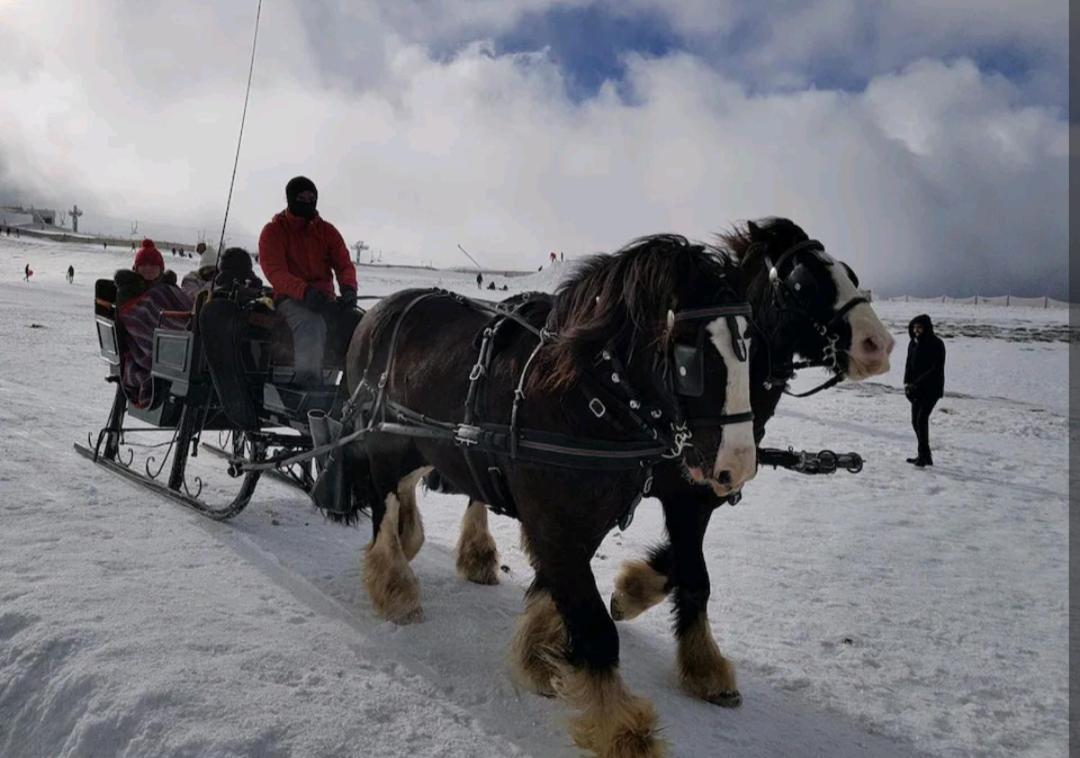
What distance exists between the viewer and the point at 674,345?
2648 mm

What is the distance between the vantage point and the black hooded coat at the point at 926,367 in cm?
948

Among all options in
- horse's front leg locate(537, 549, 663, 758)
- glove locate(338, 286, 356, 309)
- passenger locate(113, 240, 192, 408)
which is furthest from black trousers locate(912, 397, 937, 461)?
passenger locate(113, 240, 192, 408)

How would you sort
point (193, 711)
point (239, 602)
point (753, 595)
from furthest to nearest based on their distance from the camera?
point (753, 595) → point (239, 602) → point (193, 711)

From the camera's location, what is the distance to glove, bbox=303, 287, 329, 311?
5156mm

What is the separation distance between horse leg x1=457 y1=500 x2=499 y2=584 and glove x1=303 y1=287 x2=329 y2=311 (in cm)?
181

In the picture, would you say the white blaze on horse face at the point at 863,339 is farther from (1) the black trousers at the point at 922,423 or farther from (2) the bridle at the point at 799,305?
(1) the black trousers at the point at 922,423

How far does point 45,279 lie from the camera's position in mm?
38812

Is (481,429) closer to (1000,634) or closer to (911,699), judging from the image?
(911,699)

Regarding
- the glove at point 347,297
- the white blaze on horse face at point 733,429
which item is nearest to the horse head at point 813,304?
the white blaze on horse face at point 733,429

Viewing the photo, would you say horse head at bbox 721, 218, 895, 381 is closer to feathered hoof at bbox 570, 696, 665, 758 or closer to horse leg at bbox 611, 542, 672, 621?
horse leg at bbox 611, 542, 672, 621

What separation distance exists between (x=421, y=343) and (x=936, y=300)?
5183 centimetres

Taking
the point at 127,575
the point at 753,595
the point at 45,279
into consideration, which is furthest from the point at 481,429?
the point at 45,279

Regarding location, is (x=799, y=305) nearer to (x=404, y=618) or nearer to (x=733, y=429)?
(x=733, y=429)

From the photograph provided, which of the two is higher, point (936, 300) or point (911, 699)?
point (936, 300)
